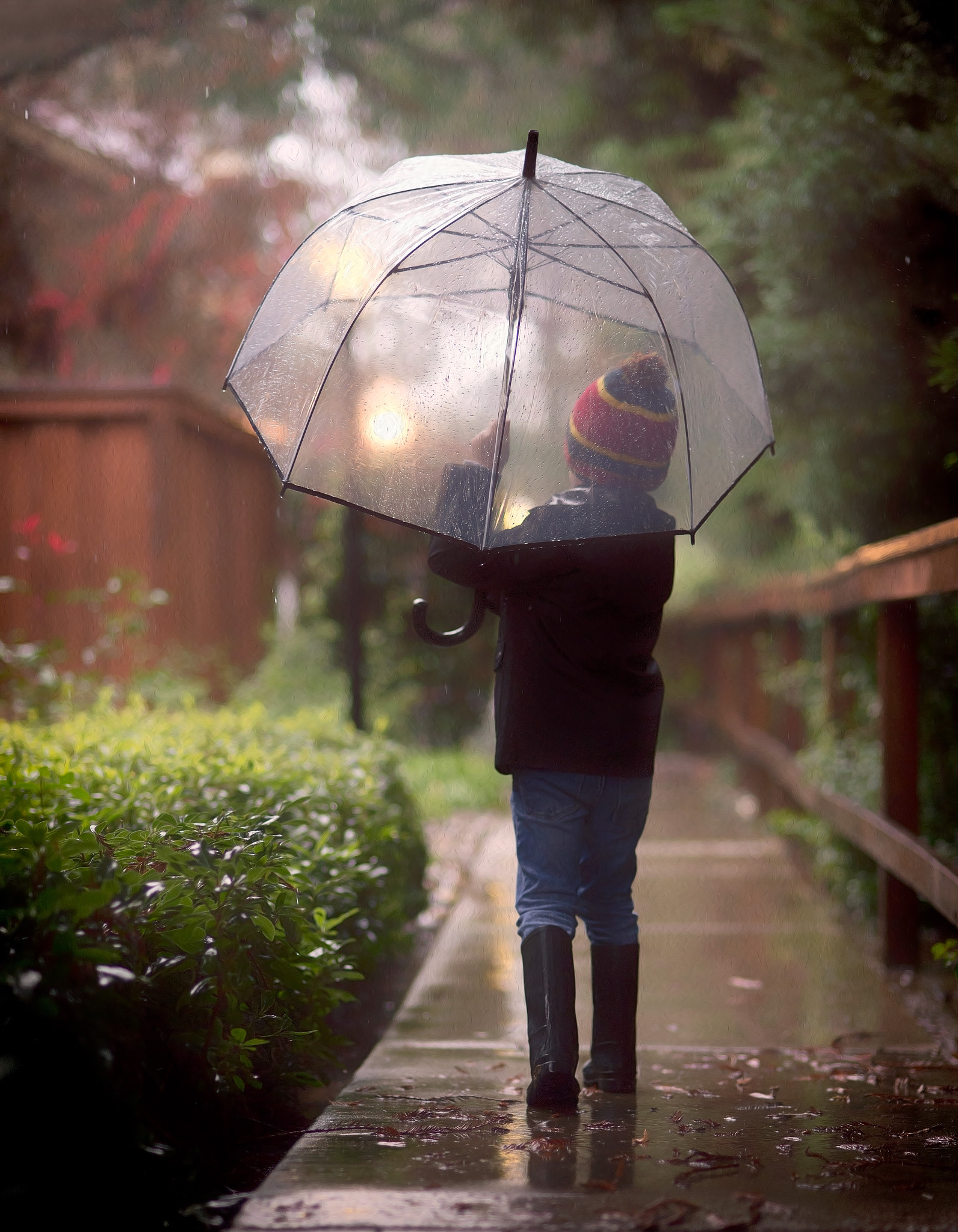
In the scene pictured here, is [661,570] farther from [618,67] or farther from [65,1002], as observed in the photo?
[618,67]

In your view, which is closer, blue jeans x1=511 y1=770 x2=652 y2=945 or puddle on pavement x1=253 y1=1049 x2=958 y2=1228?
puddle on pavement x1=253 y1=1049 x2=958 y2=1228

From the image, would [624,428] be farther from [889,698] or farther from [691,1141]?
[889,698]

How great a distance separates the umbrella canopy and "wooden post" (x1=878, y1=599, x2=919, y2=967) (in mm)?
1651

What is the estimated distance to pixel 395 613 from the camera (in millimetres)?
10109

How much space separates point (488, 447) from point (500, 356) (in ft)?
0.83

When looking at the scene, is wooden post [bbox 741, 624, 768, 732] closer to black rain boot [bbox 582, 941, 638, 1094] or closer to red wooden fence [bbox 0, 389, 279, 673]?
red wooden fence [bbox 0, 389, 279, 673]

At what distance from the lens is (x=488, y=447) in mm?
3080

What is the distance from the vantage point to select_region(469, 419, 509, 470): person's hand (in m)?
3.05

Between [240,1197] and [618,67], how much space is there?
8.23m

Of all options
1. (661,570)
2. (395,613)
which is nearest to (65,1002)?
(661,570)

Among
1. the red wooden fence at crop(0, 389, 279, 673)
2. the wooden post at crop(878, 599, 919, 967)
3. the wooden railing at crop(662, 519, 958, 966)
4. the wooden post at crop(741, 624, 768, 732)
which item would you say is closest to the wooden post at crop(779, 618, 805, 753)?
the wooden railing at crop(662, 519, 958, 966)

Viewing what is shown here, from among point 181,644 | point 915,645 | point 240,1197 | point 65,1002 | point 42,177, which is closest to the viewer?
point 65,1002

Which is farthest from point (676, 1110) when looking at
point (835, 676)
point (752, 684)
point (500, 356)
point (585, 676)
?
point (752, 684)

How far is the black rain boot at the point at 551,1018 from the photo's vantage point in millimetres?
2875
